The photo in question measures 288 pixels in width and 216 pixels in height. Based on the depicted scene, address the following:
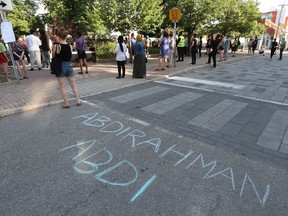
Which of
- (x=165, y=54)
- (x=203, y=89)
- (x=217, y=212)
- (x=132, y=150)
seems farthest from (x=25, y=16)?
(x=217, y=212)

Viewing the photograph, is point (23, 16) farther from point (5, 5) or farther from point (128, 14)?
point (5, 5)

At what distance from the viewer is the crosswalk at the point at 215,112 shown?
4.03 m

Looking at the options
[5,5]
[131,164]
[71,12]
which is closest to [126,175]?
[131,164]

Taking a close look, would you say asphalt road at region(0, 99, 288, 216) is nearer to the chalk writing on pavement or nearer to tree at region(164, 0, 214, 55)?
the chalk writing on pavement

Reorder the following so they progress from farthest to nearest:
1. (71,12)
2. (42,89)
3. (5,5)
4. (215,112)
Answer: (71,12) → (42,89) → (5,5) → (215,112)

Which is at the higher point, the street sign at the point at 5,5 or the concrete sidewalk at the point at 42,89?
the street sign at the point at 5,5

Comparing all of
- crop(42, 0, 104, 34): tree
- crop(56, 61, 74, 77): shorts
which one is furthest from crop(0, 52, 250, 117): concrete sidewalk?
crop(42, 0, 104, 34): tree

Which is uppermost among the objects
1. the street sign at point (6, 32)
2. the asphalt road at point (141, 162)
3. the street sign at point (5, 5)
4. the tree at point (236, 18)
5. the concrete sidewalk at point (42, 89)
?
the tree at point (236, 18)

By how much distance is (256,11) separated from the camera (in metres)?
22.1

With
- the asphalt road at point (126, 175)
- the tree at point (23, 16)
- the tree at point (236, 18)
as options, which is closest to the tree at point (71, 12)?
the tree at point (23, 16)

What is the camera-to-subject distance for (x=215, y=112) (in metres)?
5.20

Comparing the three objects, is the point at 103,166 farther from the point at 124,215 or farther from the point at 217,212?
the point at 217,212

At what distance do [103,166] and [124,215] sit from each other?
3.06ft

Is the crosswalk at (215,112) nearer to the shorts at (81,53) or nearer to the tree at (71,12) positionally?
the shorts at (81,53)
